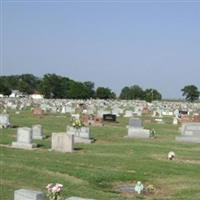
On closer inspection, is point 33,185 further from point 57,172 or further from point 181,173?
point 181,173

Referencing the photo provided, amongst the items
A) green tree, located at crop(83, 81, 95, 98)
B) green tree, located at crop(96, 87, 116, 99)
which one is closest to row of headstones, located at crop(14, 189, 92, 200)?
green tree, located at crop(83, 81, 95, 98)

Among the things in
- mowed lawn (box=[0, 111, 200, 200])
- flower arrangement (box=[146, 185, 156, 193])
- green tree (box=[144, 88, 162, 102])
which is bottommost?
flower arrangement (box=[146, 185, 156, 193])

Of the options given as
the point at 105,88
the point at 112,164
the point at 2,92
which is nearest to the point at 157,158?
the point at 112,164

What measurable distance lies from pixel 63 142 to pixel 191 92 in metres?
109

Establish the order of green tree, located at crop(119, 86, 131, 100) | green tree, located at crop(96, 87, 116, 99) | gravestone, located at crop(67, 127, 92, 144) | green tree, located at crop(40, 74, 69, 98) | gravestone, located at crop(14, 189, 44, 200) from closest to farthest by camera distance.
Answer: gravestone, located at crop(14, 189, 44, 200) → gravestone, located at crop(67, 127, 92, 144) → green tree, located at crop(40, 74, 69, 98) → green tree, located at crop(96, 87, 116, 99) → green tree, located at crop(119, 86, 131, 100)

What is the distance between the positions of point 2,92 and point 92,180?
386 ft

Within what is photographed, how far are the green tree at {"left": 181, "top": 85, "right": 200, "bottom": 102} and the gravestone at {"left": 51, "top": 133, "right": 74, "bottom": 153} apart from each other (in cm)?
10688

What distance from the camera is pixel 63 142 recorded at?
72.6 ft

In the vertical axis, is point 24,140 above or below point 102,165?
above

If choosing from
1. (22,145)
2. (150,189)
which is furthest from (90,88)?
(150,189)

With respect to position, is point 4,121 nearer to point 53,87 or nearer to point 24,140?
point 24,140

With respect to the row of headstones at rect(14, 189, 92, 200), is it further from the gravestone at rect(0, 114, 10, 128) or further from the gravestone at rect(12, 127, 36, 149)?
the gravestone at rect(0, 114, 10, 128)

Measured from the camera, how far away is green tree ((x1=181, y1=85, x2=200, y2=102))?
127500mm

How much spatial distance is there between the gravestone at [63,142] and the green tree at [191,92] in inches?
4208
